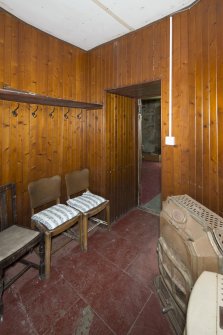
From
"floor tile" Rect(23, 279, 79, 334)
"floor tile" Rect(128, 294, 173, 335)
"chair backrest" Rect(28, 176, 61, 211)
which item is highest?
"chair backrest" Rect(28, 176, 61, 211)

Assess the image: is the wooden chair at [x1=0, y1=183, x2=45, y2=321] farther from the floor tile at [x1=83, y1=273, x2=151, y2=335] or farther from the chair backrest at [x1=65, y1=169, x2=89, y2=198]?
the chair backrest at [x1=65, y1=169, x2=89, y2=198]

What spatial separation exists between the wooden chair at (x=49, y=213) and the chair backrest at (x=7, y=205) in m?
0.19

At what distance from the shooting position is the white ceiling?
1.99 metres

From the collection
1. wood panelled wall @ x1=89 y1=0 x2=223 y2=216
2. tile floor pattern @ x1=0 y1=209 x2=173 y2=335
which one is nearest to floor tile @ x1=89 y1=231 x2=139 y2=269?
tile floor pattern @ x1=0 y1=209 x2=173 y2=335

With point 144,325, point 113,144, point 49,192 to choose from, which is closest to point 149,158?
point 113,144

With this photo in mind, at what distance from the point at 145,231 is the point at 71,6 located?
9.88 ft

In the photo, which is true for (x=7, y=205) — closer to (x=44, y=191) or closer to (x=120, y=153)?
(x=44, y=191)

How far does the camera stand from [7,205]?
2.29 metres

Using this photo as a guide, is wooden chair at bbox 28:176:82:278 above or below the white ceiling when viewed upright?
below

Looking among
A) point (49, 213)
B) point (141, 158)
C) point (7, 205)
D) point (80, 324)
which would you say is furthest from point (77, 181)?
point (80, 324)

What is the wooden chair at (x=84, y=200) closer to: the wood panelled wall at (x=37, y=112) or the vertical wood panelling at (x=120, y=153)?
the wood panelled wall at (x=37, y=112)

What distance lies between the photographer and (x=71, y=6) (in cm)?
203

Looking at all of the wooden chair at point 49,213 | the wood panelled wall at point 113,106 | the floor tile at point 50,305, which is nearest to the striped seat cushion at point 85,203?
the wooden chair at point 49,213

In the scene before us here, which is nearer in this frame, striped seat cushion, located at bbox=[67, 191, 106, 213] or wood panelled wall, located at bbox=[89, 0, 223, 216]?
wood panelled wall, located at bbox=[89, 0, 223, 216]
